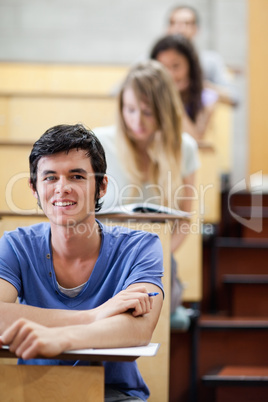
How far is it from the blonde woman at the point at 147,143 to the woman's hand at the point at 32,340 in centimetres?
67

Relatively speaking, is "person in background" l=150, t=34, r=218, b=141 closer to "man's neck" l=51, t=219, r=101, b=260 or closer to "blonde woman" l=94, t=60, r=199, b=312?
"blonde woman" l=94, t=60, r=199, b=312

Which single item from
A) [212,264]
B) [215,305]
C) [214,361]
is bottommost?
[214,361]

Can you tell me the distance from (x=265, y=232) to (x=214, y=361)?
690 millimetres

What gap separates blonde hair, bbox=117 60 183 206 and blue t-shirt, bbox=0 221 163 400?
48 centimetres

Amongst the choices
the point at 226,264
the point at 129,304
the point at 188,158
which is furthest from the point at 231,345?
the point at 129,304

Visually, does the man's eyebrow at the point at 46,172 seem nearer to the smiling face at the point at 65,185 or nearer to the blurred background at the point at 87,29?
the smiling face at the point at 65,185

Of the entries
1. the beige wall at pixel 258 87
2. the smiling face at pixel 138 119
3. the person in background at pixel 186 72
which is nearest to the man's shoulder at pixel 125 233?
the smiling face at pixel 138 119

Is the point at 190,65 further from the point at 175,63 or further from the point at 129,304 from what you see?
the point at 129,304

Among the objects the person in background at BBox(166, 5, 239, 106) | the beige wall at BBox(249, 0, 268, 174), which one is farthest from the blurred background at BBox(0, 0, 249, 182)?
the person in background at BBox(166, 5, 239, 106)

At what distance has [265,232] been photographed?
97.3 inches

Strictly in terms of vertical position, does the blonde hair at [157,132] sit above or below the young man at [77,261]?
above

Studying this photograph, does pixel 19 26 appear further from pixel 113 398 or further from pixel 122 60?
pixel 113 398

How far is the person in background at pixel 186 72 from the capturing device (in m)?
2.23

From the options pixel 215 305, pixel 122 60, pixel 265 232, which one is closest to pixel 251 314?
pixel 215 305
